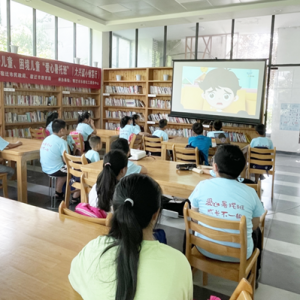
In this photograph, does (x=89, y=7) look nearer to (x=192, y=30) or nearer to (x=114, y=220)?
(x=192, y=30)

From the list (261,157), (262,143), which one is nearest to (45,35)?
(262,143)

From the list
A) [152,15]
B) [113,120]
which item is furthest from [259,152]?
[113,120]

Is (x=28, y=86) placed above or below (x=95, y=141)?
above

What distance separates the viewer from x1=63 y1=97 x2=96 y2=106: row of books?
7613mm

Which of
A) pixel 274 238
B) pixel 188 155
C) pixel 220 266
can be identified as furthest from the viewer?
pixel 188 155

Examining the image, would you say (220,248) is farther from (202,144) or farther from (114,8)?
(114,8)

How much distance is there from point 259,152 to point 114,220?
3827mm

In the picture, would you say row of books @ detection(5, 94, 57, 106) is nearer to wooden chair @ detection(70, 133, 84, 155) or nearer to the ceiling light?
wooden chair @ detection(70, 133, 84, 155)

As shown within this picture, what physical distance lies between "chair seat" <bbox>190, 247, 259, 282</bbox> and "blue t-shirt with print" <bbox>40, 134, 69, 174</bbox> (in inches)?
97.8

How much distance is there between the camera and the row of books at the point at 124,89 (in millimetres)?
8295

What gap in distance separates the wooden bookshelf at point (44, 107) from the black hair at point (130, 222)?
18.3 ft

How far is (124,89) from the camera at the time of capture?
27.9 feet

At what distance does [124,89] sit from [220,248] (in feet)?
23.9

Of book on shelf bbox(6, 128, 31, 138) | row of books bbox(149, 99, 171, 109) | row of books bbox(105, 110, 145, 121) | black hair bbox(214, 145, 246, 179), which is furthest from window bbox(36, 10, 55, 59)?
black hair bbox(214, 145, 246, 179)
